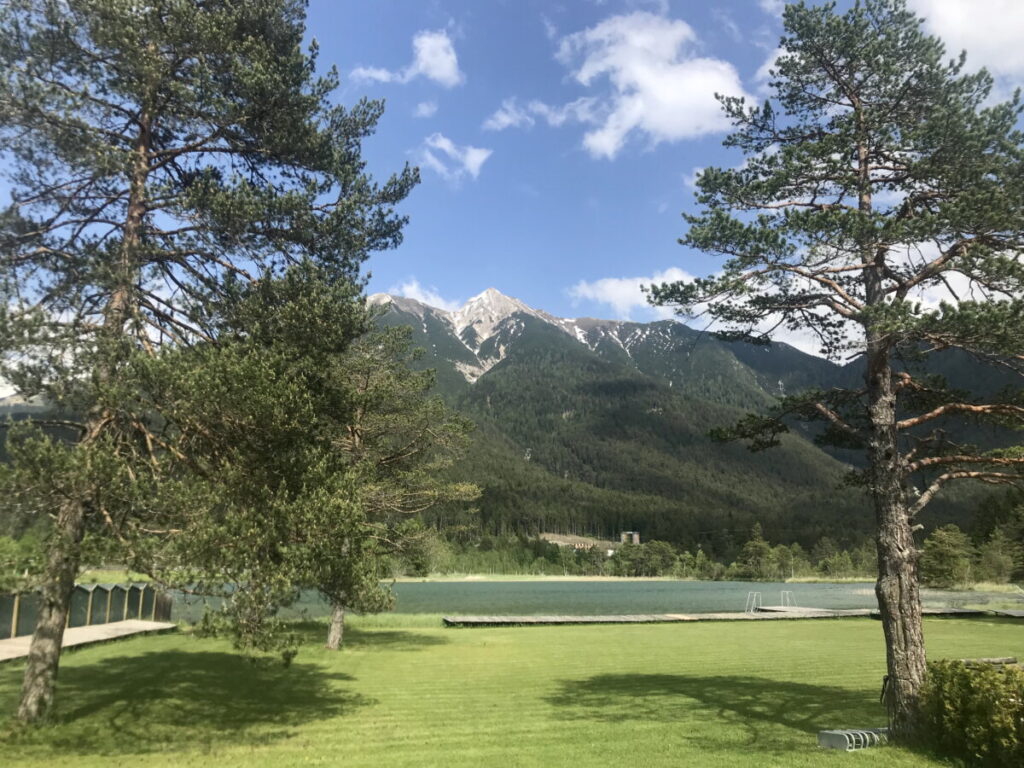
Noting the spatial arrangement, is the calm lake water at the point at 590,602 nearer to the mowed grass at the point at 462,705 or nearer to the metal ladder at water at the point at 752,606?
the metal ladder at water at the point at 752,606

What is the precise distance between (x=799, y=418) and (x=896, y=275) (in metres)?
2.80

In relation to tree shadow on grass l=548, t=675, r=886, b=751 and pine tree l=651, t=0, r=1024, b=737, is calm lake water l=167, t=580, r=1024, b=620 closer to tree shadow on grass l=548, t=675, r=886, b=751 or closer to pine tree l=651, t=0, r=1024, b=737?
tree shadow on grass l=548, t=675, r=886, b=751

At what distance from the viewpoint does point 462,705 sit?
1159 centimetres

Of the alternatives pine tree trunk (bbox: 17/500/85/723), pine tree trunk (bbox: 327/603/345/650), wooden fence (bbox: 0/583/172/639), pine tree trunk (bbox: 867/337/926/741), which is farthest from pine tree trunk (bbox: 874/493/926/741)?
wooden fence (bbox: 0/583/172/639)

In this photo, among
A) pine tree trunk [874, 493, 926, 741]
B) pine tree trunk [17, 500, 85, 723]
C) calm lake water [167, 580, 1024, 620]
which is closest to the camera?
pine tree trunk [17, 500, 85, 723]

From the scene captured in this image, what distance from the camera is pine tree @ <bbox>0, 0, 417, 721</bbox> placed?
838cm

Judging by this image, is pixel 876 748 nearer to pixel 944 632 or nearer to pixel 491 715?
pixel 491 715

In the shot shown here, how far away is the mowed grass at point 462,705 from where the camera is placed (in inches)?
323

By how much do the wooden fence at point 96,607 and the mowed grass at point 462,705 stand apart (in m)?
2.72

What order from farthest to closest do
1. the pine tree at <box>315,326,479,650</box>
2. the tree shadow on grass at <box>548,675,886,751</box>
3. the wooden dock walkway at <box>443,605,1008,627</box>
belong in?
the wooden dock walkway at <box>443,605,1008,627</box> → the pine tree at <box>315,326,479,650</box> → the tree shadow on grass at <box>548,675,886,751</box>

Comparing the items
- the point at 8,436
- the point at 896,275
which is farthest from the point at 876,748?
the point at 8,436

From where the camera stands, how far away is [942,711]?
7.86 m

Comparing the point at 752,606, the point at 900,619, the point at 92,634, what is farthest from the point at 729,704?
the point at 752,606

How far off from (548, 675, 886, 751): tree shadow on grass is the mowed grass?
0.04 m
